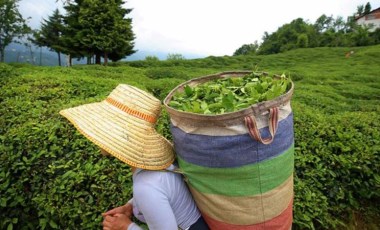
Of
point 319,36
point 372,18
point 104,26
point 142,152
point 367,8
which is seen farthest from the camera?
point 367,8

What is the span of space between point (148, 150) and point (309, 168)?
2110mm

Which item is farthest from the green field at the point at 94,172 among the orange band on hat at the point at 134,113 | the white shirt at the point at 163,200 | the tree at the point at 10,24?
the tree at the point at 10,24

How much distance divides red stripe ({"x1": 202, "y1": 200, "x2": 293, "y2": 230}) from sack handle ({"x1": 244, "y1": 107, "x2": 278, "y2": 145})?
43 centimetres

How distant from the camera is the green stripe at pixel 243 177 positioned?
1509mm

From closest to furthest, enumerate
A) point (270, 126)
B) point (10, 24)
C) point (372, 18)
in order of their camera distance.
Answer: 1. point (270, 126)
2. point (10, 24)
3. point (372, 18)

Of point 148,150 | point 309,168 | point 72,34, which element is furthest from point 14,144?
point 72,34

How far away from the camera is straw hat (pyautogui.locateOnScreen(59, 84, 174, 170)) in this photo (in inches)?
63.9

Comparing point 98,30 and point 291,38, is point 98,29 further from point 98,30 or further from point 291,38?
point 291,38

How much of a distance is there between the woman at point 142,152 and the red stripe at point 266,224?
3.4 inches

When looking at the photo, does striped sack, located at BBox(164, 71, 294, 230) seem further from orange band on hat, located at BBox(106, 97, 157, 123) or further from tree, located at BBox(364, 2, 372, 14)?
tree, located at BBox(364, 2, 372, 14)

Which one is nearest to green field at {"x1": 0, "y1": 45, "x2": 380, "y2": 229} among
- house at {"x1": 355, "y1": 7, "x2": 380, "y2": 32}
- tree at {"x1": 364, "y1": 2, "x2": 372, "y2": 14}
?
house at {"x1": 355, "y1": 7, "x2": 380, "y2": 32}

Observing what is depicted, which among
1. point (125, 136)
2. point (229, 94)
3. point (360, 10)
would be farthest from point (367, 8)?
point (125, 136)

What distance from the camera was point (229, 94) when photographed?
1553 mm

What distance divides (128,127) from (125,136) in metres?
0.05
